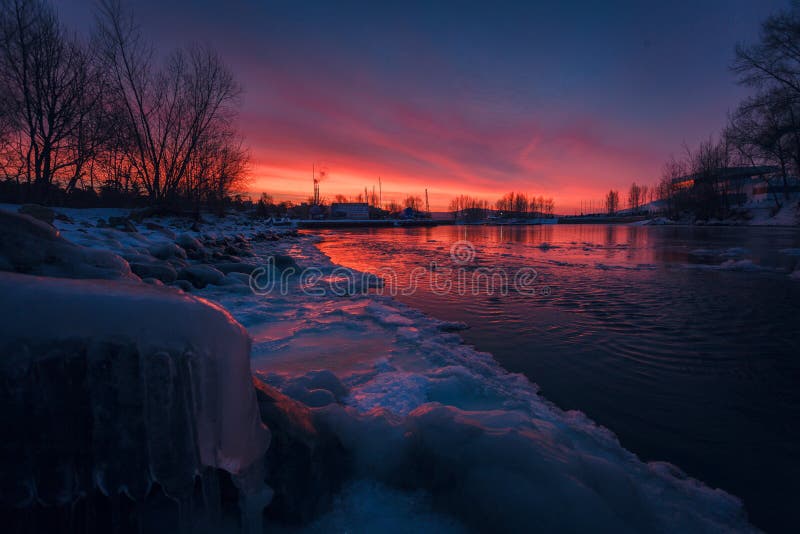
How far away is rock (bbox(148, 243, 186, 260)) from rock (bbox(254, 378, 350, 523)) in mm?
6415

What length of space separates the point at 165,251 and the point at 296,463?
688 centimetres

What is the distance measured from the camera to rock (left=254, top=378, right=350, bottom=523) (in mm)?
1436

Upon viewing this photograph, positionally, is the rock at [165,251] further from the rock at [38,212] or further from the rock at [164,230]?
the rock at [164,230]

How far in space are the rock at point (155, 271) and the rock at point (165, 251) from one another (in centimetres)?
217

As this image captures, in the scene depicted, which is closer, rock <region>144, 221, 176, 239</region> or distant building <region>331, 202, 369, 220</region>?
rock <region>144, 221, 176, 239</region>

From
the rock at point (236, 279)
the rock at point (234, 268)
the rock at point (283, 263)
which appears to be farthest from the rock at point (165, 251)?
the rock at point (283, 263)

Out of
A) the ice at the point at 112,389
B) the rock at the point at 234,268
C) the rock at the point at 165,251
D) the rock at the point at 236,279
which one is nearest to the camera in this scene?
the ice at the point at 112,389

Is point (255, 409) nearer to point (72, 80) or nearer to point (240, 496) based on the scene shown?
point (240, 496)

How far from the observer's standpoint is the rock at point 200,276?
224 inches

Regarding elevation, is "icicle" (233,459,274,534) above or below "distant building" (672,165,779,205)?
below

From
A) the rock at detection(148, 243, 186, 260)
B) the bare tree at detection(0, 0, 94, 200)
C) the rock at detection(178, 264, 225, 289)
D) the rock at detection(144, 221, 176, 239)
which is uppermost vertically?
the bare tree at detection(0, 0, 94, 200)

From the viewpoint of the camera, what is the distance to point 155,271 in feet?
15.0

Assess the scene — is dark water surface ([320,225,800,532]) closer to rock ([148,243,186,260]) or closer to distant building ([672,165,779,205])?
rock ([148,243,186,260])

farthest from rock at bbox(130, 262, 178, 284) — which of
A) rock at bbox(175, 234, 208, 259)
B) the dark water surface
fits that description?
rock at bbox(175, 234, 208, 259)
